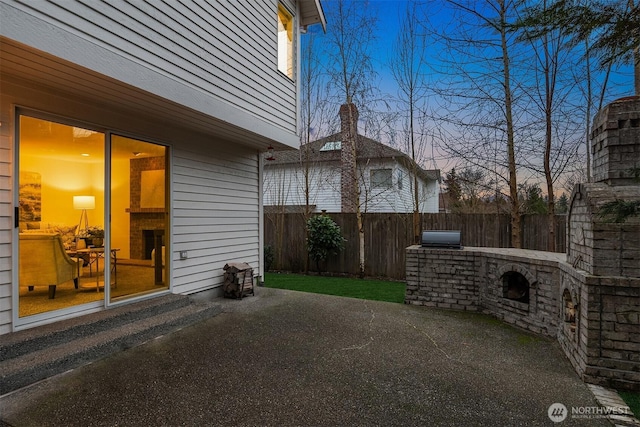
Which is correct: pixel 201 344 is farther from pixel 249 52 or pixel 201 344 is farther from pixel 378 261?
pixel 378 261

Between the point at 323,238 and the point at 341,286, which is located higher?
the point at 323,238

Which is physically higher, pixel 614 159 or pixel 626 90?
pixel 626 90

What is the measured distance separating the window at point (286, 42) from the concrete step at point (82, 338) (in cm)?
486

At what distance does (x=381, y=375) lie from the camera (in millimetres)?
2965

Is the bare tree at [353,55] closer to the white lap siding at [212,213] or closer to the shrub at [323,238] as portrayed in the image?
the shrub at [323,238]

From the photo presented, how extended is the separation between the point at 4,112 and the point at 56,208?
5.41 feet

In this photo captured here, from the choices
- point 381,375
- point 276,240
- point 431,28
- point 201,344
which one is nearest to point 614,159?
point 381,375

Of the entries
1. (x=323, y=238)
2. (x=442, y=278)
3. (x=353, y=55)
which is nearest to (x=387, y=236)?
(x=323, y=238)

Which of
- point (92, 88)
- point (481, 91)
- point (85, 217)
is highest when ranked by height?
point (481, 91)

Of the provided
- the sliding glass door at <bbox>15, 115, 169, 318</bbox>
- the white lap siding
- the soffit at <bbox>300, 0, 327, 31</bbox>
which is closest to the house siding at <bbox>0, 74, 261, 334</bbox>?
the white lap siding

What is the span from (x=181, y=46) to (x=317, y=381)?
4088 millimetres

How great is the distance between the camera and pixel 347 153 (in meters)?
11.9

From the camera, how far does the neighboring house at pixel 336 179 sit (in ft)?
33.0

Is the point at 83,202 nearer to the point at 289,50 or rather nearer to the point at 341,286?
the point at 289,50
